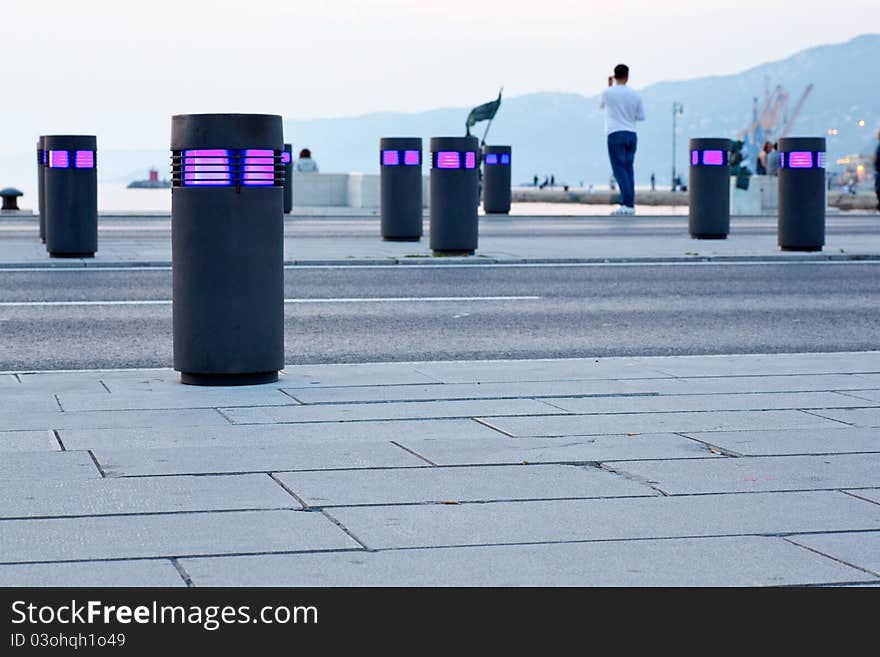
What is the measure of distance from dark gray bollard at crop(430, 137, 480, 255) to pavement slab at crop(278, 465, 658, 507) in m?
12.5

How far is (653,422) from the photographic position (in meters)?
7.04

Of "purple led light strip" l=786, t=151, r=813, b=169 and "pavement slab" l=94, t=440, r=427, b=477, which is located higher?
"purple led light strip" l=786, t=151, r=813, b=169

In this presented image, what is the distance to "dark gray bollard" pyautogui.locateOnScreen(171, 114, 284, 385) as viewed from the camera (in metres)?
7.88

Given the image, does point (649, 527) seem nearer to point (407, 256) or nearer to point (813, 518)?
point (813, 518)

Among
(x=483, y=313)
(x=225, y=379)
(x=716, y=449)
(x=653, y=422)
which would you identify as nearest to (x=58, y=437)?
(x=225, y=379)

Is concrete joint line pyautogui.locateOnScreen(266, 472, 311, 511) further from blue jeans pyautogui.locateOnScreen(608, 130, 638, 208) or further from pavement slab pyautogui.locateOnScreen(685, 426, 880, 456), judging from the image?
blue jeans pyautogui.locateOnScreen(608, 130, 638, 208)

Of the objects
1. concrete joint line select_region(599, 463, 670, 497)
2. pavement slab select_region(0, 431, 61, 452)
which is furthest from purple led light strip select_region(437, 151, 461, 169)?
concrete joint line select_region(599, 463, 670, 497)

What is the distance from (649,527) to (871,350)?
5.68 m

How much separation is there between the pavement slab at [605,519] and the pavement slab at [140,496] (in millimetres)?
384

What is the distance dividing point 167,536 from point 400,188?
17326 millimetres

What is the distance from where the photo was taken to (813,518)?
516 cm

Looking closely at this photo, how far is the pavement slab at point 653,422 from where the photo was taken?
6.82m

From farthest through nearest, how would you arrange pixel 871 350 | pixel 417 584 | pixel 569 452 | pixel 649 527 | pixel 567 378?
pixel 871 350 → pixel 567 378 → pixel 569 452 → pixel 649 527 → pixel 417 584
